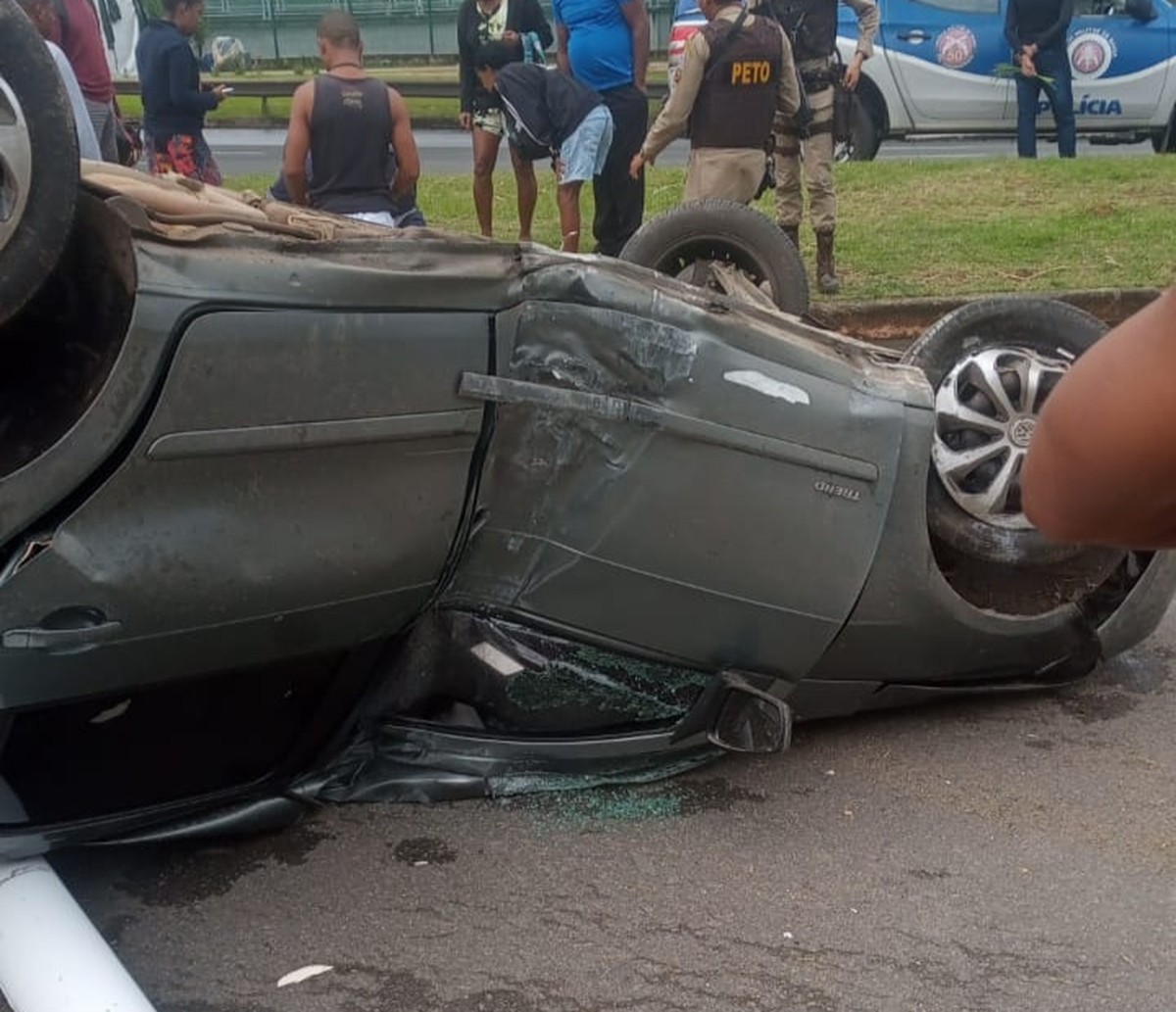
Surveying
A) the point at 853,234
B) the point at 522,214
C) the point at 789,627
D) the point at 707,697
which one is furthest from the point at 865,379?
the point at 853,234

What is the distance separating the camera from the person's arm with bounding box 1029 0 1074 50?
11.4 meters

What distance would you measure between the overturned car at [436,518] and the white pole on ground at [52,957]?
110 mm

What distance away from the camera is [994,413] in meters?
3.25

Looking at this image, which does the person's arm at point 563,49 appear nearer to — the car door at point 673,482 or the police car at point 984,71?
the car door at point 673,482

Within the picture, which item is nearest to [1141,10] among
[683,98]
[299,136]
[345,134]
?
[683,98]

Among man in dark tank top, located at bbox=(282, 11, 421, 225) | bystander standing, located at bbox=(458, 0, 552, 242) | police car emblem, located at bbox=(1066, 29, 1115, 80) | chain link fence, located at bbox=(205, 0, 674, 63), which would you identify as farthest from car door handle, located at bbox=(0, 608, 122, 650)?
chain link fence, located at bbox=(205, 0, 674, 63)

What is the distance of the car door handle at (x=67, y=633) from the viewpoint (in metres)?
2.23

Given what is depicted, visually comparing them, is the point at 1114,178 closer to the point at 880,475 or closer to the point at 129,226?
the point at 880,475

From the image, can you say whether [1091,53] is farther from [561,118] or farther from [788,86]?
[561,118]

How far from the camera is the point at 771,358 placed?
284 cm

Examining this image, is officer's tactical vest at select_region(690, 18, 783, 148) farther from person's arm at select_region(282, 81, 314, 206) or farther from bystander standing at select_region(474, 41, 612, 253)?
person's arm at select_region(282, 81, 314, 206)

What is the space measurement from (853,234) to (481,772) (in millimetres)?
6477

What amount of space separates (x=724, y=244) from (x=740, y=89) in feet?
6.47

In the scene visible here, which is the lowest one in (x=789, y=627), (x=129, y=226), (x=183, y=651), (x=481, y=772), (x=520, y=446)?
(x=481, y=772)
